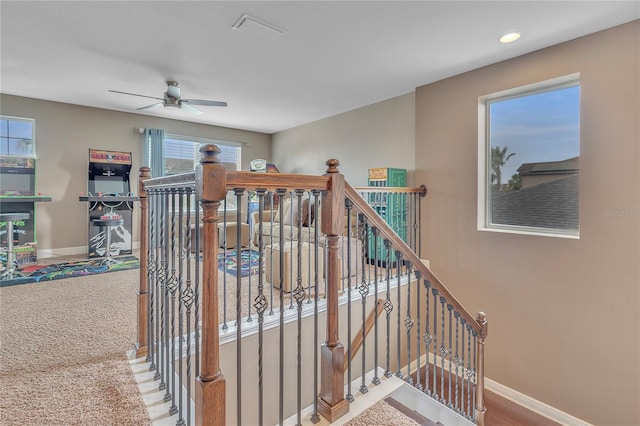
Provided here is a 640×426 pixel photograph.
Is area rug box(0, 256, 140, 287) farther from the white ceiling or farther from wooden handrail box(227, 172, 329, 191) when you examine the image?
wooden handrail box(227, 172, 329, 191)

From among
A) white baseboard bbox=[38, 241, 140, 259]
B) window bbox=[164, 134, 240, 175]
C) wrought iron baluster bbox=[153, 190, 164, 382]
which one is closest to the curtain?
window bbox=[164, 134, 240, 175]

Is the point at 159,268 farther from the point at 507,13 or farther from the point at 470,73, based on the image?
the point at 470,73

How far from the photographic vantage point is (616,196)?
→ 2553mm

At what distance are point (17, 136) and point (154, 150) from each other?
A: 1.80 metres

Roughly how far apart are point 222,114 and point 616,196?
5.32m

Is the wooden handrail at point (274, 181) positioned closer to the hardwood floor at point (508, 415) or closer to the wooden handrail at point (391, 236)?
the wooden handrail at point (391, 236)

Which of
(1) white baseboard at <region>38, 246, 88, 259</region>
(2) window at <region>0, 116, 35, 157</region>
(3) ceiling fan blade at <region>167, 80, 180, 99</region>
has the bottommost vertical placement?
(1) white baseboard at <region>38, 246, 88, 259</region>

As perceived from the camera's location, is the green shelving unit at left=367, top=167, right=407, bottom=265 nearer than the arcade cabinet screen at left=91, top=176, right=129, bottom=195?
Yes

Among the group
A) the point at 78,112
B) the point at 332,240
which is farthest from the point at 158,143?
the point at 332,240

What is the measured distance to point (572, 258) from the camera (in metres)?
2.80

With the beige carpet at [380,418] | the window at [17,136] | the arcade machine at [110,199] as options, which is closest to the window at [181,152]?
the arcade machine at [110,199]

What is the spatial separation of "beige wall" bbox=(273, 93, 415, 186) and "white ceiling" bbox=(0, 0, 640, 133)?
0.43 m

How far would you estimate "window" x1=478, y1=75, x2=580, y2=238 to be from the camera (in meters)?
2.93

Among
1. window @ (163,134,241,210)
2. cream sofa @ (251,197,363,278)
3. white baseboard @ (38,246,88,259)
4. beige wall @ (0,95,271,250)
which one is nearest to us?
cream sofa @ (251,197,363,278)
